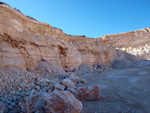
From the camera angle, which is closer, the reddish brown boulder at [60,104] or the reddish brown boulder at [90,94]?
the reddish brown boulder at [60,104]

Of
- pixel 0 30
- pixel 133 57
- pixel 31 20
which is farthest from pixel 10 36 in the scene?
pixel 133 57

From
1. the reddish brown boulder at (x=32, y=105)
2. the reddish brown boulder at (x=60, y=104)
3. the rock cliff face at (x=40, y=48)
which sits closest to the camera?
the reddish brown boulder at (x=60, y=104)

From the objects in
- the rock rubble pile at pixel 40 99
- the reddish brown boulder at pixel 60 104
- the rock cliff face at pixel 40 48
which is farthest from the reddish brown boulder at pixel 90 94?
the rock cliff face at pixel 40 48

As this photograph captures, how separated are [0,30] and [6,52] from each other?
1.25 meters

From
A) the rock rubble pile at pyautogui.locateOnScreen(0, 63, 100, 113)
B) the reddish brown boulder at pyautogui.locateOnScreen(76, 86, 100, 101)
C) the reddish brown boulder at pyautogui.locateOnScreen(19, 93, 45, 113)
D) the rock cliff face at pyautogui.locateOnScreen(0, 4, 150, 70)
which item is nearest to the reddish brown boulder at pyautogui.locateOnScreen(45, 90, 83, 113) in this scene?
the rock rubble pile at pyautogui.locateOnScreen(0, 63, 100, 113)

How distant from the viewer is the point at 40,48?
7449 millimetres

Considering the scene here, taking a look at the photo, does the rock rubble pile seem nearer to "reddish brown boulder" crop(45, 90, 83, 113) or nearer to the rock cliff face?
"reddish brown boulder" crop(45, 90, 83, 113)

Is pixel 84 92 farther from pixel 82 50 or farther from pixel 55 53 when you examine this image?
pixel 82 50

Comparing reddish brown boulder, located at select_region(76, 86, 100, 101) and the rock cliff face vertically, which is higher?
the rock cliff face

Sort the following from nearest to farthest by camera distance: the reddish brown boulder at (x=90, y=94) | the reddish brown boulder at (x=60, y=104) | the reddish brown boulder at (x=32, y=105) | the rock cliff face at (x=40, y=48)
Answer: the reddish brown boulder at (x=60, y=104)
the reddish brown boulder at (x=32, y=105)
the reddish brown boulder at (x=90, y=94)
the rock cliff face at (x=40, y=48)

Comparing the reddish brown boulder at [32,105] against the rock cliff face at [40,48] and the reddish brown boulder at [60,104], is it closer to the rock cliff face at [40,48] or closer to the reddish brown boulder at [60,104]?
the reddish brown boulder at [60,104]

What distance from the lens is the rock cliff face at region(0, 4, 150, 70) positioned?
5.58m

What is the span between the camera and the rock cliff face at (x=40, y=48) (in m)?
5.58

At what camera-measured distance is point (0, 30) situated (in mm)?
5344
